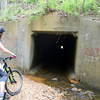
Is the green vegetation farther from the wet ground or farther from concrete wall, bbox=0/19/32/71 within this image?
the wet ground

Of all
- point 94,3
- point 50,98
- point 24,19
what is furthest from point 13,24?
point 50,98

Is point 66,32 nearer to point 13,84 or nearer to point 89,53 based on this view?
point 89,53

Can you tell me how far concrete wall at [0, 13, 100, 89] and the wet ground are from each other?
23.4 inches

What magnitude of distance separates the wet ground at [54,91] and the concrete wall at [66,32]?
595mm

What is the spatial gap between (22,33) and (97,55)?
3.78 meters

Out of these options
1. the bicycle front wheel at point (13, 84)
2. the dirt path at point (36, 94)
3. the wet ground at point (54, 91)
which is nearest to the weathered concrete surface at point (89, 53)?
the wet ground at point (54, 91)

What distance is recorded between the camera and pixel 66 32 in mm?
10023

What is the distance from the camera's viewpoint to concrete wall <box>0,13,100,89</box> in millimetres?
9094

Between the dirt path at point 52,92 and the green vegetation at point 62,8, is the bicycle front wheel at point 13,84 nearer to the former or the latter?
the dirt path at point 52,92

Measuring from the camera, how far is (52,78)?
35.1ft

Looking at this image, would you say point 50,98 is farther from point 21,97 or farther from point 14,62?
point 14,62

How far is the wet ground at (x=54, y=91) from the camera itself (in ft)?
23.0

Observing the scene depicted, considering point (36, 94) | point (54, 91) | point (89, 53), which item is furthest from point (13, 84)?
point (89, 53)

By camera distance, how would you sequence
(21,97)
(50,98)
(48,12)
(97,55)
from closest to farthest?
1. (21,97)
2. (50,98)
3. (97,55)
4. (48,12)
